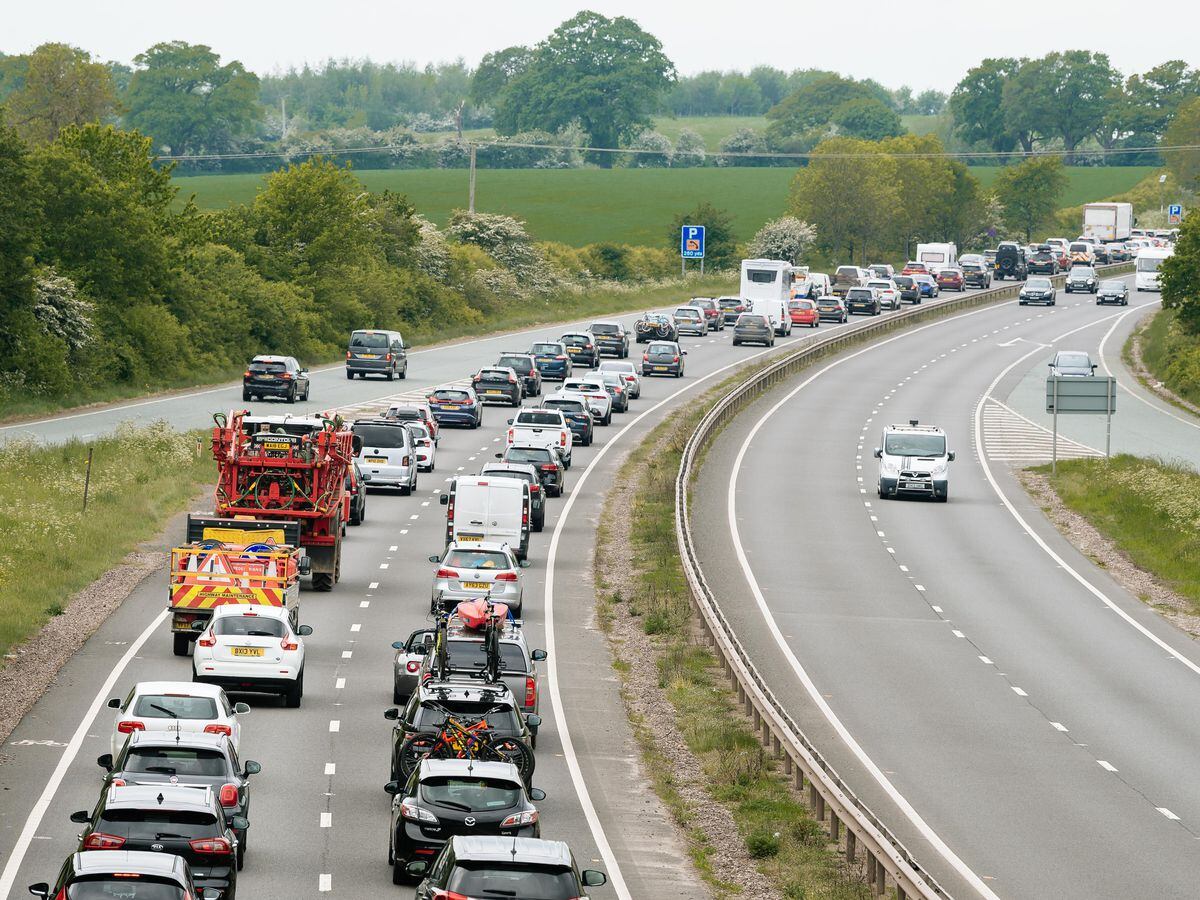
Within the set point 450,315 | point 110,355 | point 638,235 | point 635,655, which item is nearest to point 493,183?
point 638,235

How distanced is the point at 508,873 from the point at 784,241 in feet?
440

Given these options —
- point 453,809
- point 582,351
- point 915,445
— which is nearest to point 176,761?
point 453,809

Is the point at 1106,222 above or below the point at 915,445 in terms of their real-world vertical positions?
above

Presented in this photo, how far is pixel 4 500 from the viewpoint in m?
44.7

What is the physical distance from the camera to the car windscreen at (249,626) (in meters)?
27.6

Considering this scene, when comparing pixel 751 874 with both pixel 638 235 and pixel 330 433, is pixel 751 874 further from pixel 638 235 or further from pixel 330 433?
pixel 638 235

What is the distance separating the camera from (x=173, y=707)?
2214cm

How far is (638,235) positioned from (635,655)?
5248 inches

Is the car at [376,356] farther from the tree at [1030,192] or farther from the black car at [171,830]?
the tree at [1030,192]

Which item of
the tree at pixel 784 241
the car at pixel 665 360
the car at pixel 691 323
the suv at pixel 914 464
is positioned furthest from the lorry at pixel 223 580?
the tree at pixel 784 241

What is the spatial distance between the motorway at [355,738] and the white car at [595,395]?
1825 centimetres

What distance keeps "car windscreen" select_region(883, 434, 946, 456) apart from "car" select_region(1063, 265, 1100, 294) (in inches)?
3174

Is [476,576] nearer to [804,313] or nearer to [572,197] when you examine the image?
[804,313]

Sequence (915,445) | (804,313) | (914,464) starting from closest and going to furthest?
(914,464) → (915,445) → (804,313)
